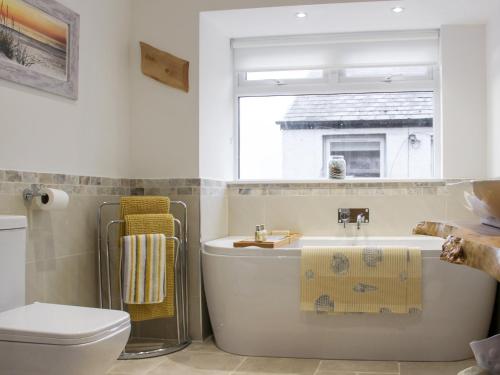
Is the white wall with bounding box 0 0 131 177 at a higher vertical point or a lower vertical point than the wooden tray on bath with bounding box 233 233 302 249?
higher

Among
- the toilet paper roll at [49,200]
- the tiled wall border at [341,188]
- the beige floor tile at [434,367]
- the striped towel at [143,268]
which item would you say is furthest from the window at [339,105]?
the toilet paper roll at [49,200]

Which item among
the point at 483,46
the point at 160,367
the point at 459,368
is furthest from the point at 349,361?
the point at 483,46

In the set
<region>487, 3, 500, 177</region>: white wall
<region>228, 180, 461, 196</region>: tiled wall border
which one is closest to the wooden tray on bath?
<region>228, 180, 461, 196</region>: tiled wall border

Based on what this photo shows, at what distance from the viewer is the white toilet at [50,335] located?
1.90 metres

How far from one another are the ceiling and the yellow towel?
1.29 m

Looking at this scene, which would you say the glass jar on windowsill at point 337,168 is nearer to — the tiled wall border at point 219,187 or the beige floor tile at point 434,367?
the tiled wall border at point 219,187

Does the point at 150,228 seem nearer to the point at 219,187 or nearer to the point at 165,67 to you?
the point at 219,187

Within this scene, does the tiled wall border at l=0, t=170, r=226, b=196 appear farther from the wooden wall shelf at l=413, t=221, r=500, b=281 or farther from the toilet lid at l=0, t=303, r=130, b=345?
the wooden wall shelf at l=413, t=221, r=500, b=281

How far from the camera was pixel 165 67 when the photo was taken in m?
3.58

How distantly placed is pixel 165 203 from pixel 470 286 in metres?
1.76

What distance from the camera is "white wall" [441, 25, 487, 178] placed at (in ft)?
12.4

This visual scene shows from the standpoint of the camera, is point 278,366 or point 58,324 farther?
point 278,366

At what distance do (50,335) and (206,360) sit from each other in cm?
141

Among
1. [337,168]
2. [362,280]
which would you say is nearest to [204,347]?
[362,280]
